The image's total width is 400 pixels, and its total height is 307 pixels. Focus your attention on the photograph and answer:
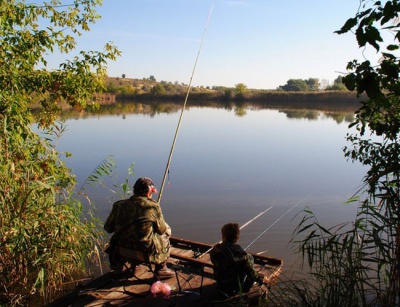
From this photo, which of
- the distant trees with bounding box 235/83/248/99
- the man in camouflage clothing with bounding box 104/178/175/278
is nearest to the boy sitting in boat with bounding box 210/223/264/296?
the man in camouflage clothing with bounding box 104/178/175/278

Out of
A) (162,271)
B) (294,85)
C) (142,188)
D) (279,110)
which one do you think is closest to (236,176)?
(162,271)

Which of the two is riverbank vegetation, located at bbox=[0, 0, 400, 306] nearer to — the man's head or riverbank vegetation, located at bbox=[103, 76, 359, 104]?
the man's head

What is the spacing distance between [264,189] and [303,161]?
5077 millimetres

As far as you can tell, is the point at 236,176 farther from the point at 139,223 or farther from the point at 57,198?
the point at 139,223

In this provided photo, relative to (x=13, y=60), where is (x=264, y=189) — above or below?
below

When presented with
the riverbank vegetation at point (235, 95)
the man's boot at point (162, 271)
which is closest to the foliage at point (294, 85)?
the riverbank vegetation at point (235, 95)

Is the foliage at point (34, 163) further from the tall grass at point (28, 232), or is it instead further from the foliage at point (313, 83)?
the foliage at point (313, 83)

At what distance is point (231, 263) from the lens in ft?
13.6

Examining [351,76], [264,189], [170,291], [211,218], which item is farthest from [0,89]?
[264,189]

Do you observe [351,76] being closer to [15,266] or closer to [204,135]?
[15,266]

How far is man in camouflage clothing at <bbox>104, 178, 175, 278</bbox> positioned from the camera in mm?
4273

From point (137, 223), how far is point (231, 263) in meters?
1.11

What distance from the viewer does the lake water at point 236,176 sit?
9180 mm

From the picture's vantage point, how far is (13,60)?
5625 millimetres
